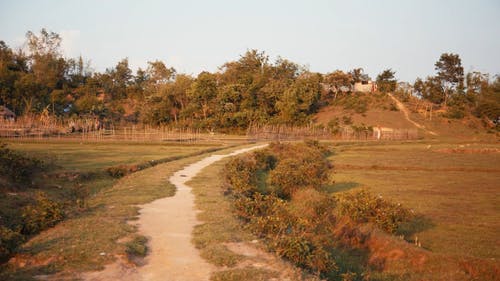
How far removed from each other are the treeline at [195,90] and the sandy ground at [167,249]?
42.6 meters

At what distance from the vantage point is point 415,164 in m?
25.1

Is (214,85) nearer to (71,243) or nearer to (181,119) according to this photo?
(181,119)

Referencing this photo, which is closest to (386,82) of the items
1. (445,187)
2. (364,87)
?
(364,87)

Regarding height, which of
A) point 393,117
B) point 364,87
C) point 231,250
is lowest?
point 231,250

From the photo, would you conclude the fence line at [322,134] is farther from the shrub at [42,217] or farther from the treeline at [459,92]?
the shrub at [42,217]

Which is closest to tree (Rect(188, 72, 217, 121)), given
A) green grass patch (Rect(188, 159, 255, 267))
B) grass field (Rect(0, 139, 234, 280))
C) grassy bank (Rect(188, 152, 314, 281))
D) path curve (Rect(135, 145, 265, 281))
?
grass field (Rect(0, 139, 234, 280))

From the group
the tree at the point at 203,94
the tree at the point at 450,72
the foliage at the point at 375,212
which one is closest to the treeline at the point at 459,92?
the tree at the point at 450,72

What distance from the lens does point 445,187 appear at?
18078mm

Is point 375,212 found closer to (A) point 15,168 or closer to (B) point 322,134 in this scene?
(A) point 15,168

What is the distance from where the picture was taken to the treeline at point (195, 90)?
181ft

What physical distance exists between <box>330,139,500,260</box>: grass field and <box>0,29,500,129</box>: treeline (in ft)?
83.4

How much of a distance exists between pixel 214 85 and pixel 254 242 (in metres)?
52.1

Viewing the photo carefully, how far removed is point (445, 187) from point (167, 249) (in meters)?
14.6

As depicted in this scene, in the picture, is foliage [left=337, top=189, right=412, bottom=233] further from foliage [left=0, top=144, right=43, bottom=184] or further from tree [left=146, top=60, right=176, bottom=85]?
tree [left=146, top=60, right=176, bottom=85]
